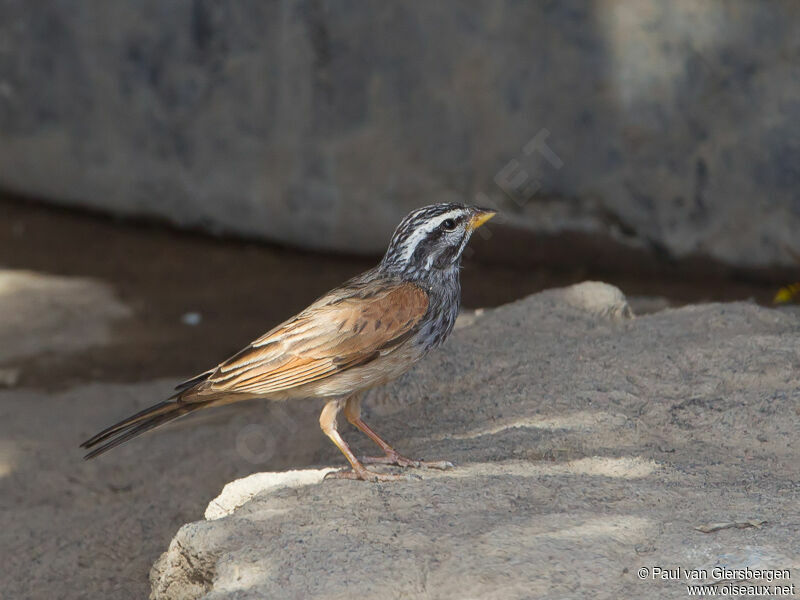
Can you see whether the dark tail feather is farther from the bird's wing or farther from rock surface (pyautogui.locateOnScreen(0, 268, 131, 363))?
rock surface (pyautogui.locateOnScreen(0, 268, 131, 363))

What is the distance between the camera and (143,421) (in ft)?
15.0

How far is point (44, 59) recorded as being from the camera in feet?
33.5

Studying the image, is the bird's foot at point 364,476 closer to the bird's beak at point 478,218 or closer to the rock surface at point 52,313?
the bird's beak at point 478,218

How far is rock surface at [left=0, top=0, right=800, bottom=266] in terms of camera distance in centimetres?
833

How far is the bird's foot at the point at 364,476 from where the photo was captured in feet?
13.8

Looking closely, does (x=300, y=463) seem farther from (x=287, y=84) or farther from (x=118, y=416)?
(x=287, y=84)

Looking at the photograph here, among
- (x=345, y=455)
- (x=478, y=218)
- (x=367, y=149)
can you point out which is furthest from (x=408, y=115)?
(x=345, y=455)

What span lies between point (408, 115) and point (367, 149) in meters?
0.50

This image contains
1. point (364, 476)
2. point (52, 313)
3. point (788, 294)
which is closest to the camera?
point (364, 476)

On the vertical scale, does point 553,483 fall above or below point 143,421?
above

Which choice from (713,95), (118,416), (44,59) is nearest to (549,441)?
(118,416)

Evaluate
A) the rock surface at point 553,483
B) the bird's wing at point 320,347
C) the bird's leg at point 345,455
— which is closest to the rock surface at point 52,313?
the rock surface at point 553,483

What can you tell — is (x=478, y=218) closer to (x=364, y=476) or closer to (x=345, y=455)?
(x=345, y=455)

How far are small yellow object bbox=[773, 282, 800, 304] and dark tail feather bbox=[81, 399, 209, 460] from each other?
491 centimetres
